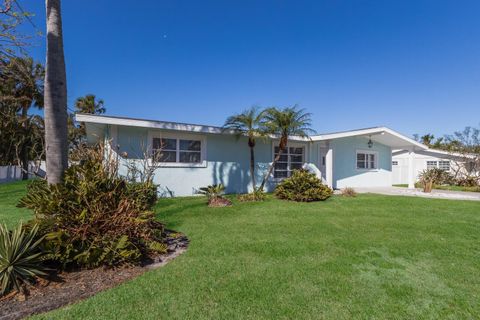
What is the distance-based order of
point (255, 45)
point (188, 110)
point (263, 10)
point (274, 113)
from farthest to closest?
point (188, 110)
point (255, 45)
point (263, 10)
point (274, 113)

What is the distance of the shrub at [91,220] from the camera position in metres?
3.35

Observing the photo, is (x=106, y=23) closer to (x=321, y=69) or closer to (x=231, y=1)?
(x=231, y=1)

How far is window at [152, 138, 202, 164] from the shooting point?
10273mm

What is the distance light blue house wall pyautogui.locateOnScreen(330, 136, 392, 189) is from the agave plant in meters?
14.3

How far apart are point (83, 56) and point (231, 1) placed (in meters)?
7.10

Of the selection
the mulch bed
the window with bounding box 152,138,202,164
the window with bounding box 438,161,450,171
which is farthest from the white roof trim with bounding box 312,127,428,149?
the mulch bed

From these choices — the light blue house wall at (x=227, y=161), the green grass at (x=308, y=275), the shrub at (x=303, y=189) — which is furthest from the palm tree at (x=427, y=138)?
the green grass at (x=308, y=275)

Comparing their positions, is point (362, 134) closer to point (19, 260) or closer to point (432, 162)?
point (432, 162)

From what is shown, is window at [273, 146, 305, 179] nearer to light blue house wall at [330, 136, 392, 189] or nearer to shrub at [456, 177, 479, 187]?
light blue house wall at [330, 136, 392, 189]

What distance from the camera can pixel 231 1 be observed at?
1120cm

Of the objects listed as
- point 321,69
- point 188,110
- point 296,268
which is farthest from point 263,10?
point 296,268

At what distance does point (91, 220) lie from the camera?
11.5ft

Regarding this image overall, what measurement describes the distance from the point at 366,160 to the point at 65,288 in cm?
1807

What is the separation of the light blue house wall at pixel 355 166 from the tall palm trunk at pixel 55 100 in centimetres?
1352
